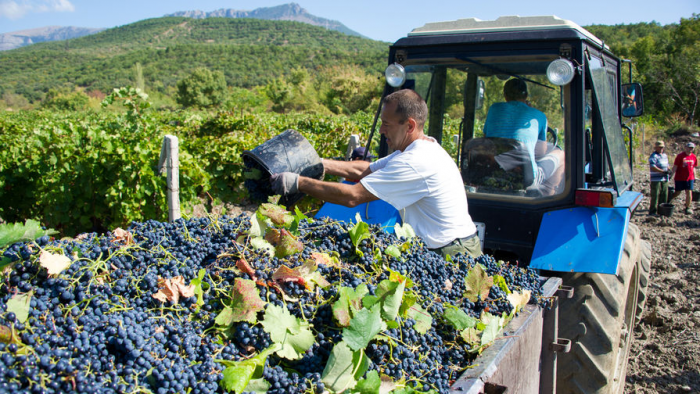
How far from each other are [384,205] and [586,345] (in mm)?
1413

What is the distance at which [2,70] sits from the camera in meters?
94.8

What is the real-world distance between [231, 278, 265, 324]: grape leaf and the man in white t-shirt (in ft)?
3.78

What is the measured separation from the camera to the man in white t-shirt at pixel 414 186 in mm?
2510

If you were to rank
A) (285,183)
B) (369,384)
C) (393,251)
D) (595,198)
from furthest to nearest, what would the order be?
1. (595,198)
2. (285,183)
3. (393,251)
4. (369,384)

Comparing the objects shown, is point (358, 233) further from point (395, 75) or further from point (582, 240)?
point (395, 75)

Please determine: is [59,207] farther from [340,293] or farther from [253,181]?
[340,293]

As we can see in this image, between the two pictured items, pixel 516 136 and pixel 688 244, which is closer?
pixel 516 136

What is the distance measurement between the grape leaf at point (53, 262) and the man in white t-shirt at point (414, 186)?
127 cm

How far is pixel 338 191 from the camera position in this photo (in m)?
2.56

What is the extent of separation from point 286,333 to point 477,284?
33.0 inches

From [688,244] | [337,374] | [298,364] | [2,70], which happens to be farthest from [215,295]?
[2,70]

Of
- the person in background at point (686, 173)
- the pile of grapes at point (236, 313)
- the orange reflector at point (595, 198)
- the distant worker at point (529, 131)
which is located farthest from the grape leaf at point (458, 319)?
the person in background at point (686, 173)

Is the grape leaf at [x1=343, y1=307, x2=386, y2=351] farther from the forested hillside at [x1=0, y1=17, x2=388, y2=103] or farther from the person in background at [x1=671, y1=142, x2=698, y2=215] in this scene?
the forested hillside at [x1=0, y1=17, x2=388, y2=103]

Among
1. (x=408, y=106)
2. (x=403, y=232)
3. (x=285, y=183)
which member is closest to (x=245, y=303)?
(x=403, y=232)
